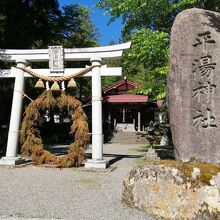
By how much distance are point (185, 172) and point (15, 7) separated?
13975 millimetres

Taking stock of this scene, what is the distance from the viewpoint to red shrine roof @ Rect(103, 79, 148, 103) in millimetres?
30062

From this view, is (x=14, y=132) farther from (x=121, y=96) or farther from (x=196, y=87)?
(x=121, y=96)

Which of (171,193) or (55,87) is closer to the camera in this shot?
(171,193)

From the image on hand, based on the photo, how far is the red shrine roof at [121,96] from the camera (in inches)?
1184

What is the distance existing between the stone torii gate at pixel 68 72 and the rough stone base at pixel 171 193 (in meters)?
5.10

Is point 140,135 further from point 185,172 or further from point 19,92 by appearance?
point 185,172

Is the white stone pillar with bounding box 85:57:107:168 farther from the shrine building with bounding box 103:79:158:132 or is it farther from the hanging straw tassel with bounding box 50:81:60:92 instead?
the shrine building with bounding box 103:79:158:132

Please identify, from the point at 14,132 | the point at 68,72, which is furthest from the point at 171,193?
the point at 14,132

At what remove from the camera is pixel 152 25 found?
15.5 metres

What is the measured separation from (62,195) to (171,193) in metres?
2.62

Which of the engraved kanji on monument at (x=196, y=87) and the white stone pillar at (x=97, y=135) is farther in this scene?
the white stone pillar at (x=97, y=135)

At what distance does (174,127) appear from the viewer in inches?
280

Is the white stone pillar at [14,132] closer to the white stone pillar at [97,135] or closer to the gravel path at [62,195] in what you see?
the gravel path at [62,195]

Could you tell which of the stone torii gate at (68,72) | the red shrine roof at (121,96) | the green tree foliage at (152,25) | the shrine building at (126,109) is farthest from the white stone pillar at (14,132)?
the shrine building at (126,109)
